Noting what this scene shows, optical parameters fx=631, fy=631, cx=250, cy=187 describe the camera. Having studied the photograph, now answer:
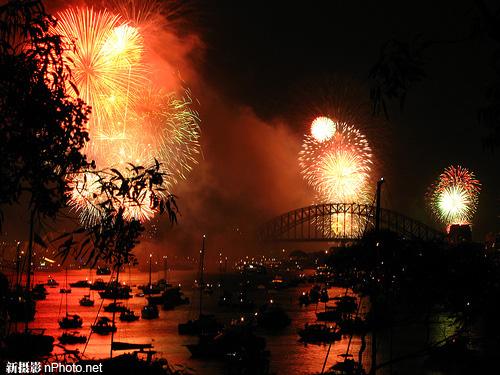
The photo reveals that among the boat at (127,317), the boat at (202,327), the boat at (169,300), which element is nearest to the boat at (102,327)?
the boat at (202,327)

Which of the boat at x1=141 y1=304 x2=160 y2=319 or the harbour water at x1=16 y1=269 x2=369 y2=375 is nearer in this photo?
the harbour water at x1=16 y1=269 x2=369 y2=375

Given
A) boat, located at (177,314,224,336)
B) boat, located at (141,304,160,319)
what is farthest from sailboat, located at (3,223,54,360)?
boat, located at (141,304,160,319)

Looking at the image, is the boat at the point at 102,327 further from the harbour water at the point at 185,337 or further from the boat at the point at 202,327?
the boat at the point at 202,327

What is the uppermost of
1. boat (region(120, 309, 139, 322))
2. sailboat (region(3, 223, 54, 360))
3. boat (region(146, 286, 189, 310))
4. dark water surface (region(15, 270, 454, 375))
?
sailboat (region(3, 223, 54, 360))

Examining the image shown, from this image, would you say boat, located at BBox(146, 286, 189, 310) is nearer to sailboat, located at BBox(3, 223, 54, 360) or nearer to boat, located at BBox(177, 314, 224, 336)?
boat, located at BBox(177, 314, 224, 336)

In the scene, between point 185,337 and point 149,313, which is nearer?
point 185,337

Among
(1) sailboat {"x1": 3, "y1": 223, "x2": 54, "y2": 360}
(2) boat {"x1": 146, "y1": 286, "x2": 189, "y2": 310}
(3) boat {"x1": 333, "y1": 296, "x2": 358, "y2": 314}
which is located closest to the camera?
(1) sailboat {"x1": 3, "y1": 223, "x2": 54, "y2": 360}

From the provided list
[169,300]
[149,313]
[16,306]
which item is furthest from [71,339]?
[169,300]

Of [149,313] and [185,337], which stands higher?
[149,313]

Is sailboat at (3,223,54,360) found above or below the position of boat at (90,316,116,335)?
above

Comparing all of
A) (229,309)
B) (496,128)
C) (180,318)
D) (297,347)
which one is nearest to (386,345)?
(297,347)

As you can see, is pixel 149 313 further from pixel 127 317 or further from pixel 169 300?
pixel 169 300

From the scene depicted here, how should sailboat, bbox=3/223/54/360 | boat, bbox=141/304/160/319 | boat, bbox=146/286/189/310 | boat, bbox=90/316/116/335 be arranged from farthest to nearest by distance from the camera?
boat, bbox=146/286/189/310, boat, bbox=141/304/160/319, boat, bbox=90/316/116/335, sailboat, bbox=3/223/54/360
